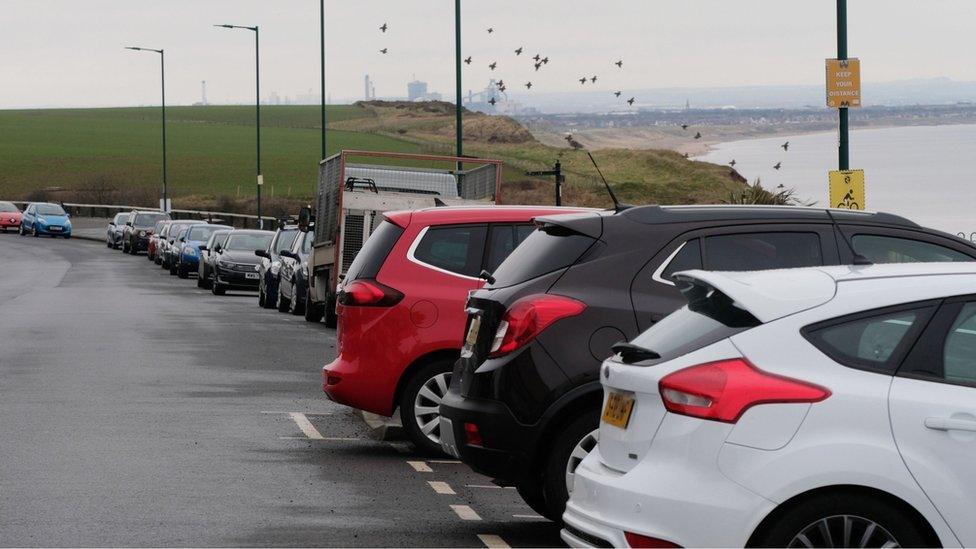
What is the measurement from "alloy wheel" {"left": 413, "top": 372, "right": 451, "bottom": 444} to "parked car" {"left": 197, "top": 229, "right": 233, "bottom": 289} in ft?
92.7

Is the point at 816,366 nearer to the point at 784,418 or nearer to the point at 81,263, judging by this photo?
the point at 784,418

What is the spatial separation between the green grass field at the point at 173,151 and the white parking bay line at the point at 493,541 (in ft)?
299

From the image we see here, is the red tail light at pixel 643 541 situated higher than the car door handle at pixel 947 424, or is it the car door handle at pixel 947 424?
the car door handle at pixel 947 424

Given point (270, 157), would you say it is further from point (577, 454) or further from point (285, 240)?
point (577, 454)

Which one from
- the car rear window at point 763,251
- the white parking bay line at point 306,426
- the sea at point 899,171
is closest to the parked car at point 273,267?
the sea at point 899,171

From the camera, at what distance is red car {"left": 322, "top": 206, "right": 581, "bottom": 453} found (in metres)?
12.0

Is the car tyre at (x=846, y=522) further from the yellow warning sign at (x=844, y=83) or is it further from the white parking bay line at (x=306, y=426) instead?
the yellow warning sign at (x=844, y=83)

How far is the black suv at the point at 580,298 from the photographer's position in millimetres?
9008

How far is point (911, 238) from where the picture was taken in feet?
30.9

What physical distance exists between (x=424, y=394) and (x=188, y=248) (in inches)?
→ 1485

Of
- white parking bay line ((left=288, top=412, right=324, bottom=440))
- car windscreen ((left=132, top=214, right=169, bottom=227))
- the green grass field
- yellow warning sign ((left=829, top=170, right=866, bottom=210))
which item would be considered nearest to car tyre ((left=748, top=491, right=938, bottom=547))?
white parking bay line ((left=288, top=412, right=324, bottom=440))

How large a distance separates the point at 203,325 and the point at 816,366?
21646mm

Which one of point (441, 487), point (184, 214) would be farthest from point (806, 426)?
point (184, 214)

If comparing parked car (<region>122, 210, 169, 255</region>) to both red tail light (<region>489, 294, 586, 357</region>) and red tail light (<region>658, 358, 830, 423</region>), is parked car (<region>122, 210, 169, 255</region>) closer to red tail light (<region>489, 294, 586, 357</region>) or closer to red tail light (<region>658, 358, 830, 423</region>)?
red tail light (<region>489, 294, 586, 357</region>)
